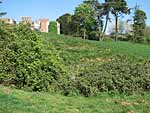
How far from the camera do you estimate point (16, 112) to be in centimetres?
862

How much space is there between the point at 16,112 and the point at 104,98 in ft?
13.4

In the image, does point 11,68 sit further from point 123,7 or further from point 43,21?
point 123,7

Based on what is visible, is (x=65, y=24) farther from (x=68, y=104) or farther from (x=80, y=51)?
(x=68, y=104)

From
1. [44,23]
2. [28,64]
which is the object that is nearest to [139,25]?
[44,23]

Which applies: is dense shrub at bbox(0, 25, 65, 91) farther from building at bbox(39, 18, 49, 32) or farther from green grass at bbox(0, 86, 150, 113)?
building at bbox(39, 18, 49, 32)

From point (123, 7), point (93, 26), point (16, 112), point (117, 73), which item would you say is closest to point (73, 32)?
point (93, 26)

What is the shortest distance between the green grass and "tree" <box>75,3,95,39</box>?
149 feet

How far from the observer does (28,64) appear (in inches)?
514

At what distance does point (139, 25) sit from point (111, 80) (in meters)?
47.8

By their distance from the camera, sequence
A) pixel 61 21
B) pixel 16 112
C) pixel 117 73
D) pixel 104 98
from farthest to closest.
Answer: pixel 61 21
pixel 117 73
pixel 104 98
pixel 16 112

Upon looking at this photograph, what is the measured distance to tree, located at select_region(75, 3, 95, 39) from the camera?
5759 cm

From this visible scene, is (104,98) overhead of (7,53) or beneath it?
beneath

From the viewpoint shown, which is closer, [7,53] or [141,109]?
[141,109]

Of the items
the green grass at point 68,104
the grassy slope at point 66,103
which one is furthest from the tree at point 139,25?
the green grass at point 68,104
